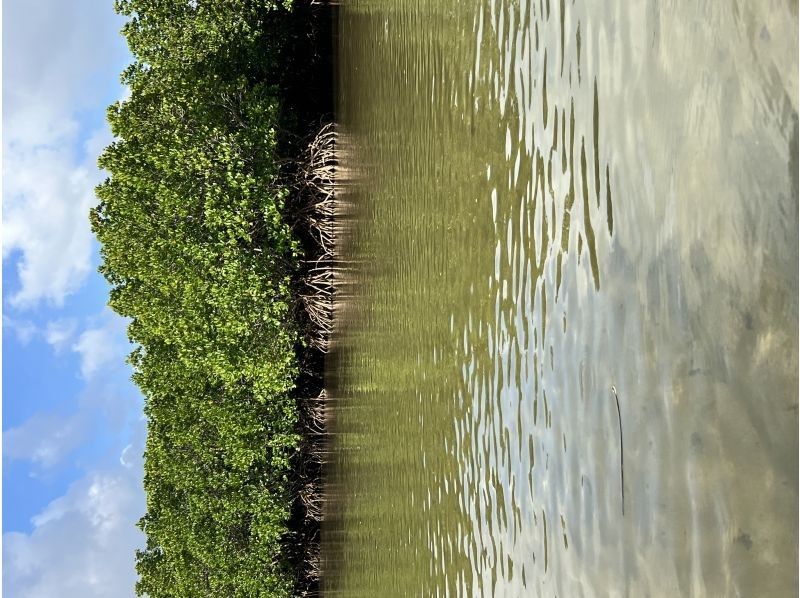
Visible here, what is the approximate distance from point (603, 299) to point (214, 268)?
859 cm

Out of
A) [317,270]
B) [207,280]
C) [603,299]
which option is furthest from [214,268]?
[603,299]

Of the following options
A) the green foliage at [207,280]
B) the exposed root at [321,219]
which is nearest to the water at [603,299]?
the green foliage at [207,280]

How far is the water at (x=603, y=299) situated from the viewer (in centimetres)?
284

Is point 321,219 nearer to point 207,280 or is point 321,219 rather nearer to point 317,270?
point 317,270

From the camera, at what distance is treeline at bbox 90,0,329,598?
37.9ft

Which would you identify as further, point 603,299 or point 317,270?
point 317,270

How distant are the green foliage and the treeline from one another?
0.10 ft

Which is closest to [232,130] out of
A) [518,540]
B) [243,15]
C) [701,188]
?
[243,15]

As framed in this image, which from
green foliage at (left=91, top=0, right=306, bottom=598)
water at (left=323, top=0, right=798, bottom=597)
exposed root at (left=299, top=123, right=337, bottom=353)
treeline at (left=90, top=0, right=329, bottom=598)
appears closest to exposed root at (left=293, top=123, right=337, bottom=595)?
exposed root at (left=299, top=123, right=337, bottom=353)

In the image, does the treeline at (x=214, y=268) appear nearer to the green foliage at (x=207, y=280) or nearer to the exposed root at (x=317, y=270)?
the green foliage at (x=207, y=280)

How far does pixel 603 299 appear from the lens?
3.88 meters

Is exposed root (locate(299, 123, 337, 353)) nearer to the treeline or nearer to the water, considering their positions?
the treeline

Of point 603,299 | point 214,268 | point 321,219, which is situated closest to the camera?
point 603,299

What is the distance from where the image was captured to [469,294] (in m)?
5.89
